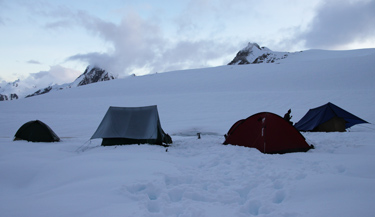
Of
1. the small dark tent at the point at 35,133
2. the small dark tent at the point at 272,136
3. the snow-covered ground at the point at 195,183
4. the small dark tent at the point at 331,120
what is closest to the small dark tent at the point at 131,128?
the snow-covered ground at the point at 195,183

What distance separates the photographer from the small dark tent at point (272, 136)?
22.9 feet

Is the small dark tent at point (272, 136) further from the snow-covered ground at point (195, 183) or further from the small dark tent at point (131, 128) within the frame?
the small dark tent at point (131, 128)

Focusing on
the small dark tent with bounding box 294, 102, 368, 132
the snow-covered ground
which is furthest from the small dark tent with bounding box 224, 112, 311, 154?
the small dark tent with bounding box 294, 102, 368, 132

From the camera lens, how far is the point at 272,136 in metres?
7.11

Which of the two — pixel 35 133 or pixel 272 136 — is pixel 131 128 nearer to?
pixel 35 133

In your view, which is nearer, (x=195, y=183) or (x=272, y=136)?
(x=195, y=183)

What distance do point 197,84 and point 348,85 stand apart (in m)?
18.2

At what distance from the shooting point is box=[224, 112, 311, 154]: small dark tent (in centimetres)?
698

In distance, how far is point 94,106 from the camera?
25359 millimetres

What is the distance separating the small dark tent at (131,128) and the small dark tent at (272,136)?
3.26 m

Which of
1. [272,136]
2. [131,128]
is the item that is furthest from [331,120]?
[131,128]

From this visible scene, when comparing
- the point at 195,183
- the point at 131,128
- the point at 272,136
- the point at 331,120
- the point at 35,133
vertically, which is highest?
the point at 331,120

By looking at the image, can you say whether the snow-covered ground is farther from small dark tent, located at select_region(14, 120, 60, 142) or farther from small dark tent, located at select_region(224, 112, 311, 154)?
small dark tent, located at select_region(14, 120, 60, 142)

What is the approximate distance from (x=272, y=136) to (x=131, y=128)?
16.9 ft
